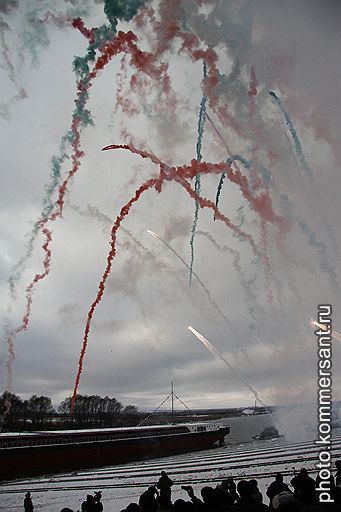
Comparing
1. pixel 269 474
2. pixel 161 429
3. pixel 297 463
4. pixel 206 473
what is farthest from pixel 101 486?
pixel 161 429

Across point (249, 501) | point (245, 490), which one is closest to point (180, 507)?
point (249, 501)

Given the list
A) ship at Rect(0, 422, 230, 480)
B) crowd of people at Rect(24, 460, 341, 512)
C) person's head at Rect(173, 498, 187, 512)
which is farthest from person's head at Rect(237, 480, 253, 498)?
ship at Rect(0, 422, 230, 480)

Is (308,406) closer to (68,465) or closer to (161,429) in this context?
(161,429)

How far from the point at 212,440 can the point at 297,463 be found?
40.7 metres

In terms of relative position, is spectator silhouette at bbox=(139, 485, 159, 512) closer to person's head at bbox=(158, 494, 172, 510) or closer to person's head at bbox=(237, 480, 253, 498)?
person's head at bbox=(158, 494, 172, 510)

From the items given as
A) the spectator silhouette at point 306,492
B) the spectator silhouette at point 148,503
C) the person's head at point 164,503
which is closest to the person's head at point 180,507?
the person's head at point 164,503

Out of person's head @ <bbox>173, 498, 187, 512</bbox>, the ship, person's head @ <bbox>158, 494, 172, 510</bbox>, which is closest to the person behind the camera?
person's head @ <bbox>173, 498, 187, 512</bbox>

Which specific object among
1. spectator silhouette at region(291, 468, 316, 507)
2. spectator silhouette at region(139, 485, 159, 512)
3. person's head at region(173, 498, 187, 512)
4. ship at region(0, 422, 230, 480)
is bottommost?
ship at region(0, 422, 230, 480)

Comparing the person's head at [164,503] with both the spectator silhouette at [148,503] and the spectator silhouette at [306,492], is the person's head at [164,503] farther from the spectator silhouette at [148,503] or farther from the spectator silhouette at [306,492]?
the spectator silhouette at [306,492]

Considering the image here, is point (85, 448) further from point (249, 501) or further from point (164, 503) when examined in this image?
point (249, 501)

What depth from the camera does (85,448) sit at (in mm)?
51562

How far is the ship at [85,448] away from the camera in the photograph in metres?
45.2

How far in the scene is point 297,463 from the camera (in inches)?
1225

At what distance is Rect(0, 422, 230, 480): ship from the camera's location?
45250 millimetres
